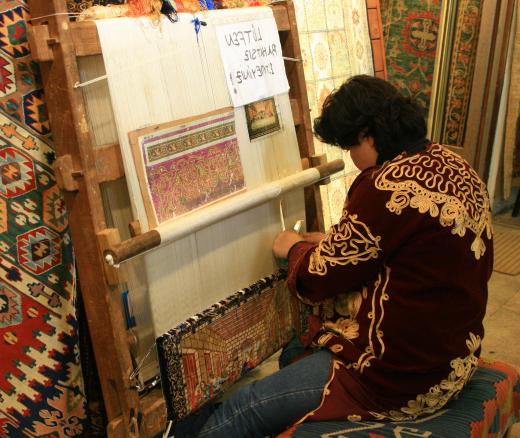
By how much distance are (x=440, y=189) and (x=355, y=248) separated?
0.83ft

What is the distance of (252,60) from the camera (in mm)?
1657

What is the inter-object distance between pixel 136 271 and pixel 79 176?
274 mm

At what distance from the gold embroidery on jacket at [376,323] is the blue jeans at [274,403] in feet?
0.33

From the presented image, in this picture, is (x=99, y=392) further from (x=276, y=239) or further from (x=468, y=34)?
(x=468, y=34)

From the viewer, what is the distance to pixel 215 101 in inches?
61.0

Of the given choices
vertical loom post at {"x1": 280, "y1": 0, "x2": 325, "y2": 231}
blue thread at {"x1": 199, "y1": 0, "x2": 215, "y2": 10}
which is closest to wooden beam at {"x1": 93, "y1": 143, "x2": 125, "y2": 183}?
blue thread at {"x1": 199, "y1": 0, "x2": 215, "y2": 10}

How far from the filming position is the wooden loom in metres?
1.23

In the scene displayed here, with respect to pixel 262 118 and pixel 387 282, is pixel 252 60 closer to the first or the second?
pixel 262 118

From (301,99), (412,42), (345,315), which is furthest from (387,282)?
(412,42)

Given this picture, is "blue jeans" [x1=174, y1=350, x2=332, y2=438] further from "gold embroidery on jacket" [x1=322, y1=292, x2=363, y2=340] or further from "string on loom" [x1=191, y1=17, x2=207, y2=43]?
Answer: "string on loom" [x1=191, y1=17, x2=207, y2=43]

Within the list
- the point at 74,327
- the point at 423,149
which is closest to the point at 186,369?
the point at 74,327

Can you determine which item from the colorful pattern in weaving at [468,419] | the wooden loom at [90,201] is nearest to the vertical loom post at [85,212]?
the wooden loom at [90,201]

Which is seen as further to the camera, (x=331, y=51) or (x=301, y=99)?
(x=331, y=51)

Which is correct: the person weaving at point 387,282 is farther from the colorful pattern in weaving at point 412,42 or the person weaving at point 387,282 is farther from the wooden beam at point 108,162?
the colorful pattern in weaving at point 412,42
